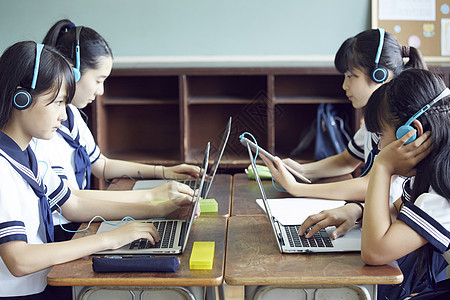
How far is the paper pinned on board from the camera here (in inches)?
67.1

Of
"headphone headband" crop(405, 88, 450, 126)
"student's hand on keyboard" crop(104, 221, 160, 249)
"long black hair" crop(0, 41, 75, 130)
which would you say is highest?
"long black hair" crop(0, 41, 75, 130)

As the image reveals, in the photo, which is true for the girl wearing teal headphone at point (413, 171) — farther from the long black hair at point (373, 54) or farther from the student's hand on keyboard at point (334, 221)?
the long black hair at point (373, 54)

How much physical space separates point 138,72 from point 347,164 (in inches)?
61.6

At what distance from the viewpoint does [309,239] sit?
59.5 inches

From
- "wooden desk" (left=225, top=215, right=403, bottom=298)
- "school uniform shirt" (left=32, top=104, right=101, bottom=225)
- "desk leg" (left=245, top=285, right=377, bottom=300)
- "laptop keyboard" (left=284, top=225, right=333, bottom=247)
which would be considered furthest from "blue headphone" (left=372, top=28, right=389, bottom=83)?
"school uniform shirt" (left=32, top=104, right=101, bottom=225)

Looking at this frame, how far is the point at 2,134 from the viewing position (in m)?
1.48

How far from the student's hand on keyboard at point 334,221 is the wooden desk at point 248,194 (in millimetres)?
287

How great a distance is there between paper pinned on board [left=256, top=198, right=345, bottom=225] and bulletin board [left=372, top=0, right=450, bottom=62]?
6.44ft

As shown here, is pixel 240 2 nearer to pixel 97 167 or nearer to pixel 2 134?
pixel 97 167

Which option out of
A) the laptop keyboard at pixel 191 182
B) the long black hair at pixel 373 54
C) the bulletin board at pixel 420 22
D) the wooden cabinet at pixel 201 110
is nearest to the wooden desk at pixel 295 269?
the laptop keyboard at pixel 191 182

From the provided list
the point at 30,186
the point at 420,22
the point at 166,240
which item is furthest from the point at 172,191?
the point at 420,22

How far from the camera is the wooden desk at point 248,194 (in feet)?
6.08

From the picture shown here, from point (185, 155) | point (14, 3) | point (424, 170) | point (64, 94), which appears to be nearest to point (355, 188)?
point (424, 170)

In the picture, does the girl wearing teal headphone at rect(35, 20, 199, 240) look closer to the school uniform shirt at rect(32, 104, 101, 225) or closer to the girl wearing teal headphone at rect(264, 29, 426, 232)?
the school uniform shirt at rect(32, 104, 101, 225)
